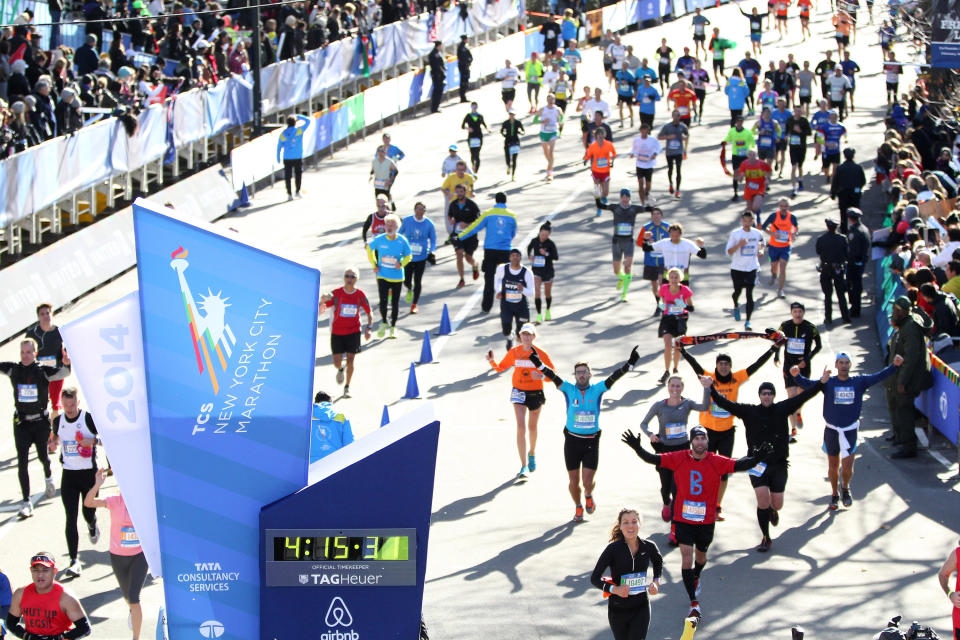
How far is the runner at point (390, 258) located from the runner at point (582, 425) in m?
5.93

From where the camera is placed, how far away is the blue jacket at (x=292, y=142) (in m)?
27.6

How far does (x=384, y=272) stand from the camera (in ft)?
64.9

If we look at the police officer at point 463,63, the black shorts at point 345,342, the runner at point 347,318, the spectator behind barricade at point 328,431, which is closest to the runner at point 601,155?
the runner at point 347,318

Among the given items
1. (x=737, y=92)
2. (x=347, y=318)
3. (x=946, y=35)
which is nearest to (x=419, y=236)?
(x=347, y=318)

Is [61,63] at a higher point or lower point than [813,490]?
higher

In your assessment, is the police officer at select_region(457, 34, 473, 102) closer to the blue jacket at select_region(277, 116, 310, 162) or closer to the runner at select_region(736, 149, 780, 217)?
the blue jacket at select_region(277, 116, 310, 162)

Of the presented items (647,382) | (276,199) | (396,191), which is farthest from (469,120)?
(647,382)

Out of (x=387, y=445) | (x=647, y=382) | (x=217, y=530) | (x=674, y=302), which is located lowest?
(x=647, y=382)

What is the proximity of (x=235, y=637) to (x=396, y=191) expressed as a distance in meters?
21.3

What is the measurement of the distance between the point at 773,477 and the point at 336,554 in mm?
6122

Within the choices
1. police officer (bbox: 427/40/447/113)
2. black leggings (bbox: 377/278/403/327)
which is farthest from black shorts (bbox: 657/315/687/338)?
police officer (bbox: 427/40/447/113)

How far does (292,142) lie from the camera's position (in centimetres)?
2775

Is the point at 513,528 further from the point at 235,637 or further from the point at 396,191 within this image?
the point at 396,191

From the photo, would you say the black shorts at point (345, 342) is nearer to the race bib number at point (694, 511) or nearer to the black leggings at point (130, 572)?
the black leggings at point (130, 572)
